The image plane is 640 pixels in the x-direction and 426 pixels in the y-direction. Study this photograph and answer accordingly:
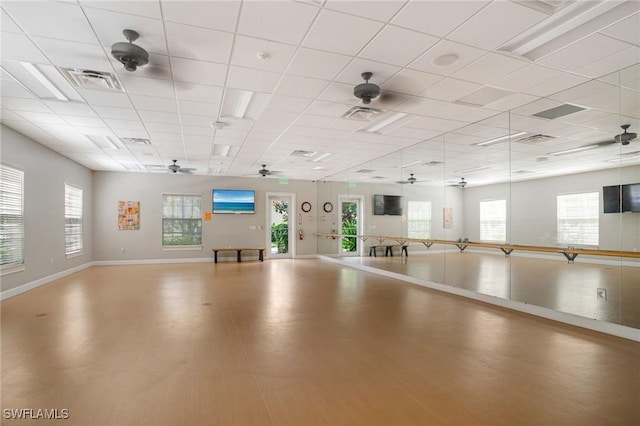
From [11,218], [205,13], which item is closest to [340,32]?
[205,13]

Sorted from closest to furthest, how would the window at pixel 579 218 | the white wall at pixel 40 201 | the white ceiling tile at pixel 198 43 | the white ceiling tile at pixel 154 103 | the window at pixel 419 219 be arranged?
1. the white ceiling tile at pixel 198 43
2. the window at pixel 579 218
3. the white ceiling tile at pixel 154 103
4. the white wall at pixel 40 201
5. the window at pixel 419 219

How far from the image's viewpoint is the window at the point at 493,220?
5465 mm

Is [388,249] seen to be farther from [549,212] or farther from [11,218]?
[11,218]

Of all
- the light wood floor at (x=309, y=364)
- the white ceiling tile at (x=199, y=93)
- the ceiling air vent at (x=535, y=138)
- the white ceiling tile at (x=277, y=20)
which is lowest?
the light wood floor at (x=309, y=364)

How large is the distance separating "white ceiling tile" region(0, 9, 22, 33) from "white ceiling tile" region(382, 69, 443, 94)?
3.61m

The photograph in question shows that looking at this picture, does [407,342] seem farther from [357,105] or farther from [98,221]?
[98,221]

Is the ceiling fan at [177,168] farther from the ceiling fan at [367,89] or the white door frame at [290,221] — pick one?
the ceiling fan at [367,89]

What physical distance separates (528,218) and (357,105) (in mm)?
3143

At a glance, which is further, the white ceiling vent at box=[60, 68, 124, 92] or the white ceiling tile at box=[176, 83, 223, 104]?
the white ceiling tile at box=[176, 83, 223, 104]

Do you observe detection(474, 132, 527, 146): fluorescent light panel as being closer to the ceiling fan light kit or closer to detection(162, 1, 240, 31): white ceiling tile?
detection(162, 1, 240, 31): white ceiling tile

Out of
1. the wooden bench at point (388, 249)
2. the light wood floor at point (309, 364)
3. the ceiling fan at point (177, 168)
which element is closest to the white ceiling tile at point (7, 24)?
the light wood floor at point (309, 364)

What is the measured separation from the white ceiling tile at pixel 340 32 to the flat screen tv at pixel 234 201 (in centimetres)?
859

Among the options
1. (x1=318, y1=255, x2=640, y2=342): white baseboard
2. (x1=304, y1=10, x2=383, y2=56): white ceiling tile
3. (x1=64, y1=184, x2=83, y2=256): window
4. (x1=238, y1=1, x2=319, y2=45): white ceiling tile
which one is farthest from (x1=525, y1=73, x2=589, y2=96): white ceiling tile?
(x1=64, y1=184, x2=83, y2=256): window

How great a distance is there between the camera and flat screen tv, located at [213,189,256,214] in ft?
36.2
